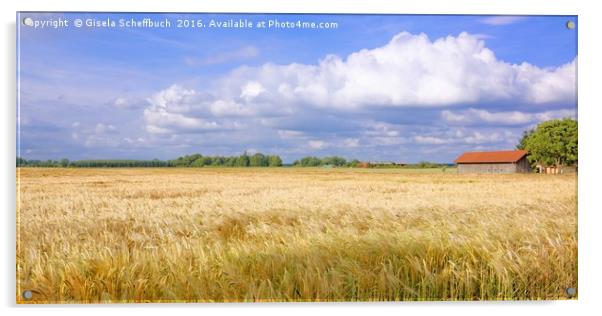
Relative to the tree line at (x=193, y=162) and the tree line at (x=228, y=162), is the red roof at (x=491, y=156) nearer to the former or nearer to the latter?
the tree line at (x=228, y=162)

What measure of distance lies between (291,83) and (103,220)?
7.59 feet

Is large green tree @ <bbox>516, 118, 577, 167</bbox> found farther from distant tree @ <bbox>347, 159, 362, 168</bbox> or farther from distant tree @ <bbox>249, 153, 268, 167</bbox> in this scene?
A: distant tree @ <bbox>249, 153, 268, 167</bbox>

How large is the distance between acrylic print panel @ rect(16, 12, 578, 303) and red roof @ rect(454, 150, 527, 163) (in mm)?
22

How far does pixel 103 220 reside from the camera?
4.92 meters

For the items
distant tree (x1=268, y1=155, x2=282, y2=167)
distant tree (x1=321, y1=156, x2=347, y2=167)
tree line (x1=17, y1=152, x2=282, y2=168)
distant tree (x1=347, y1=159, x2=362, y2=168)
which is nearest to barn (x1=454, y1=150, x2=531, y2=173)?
distant tree (x1=347, y1=159, x2=362, y2=168)

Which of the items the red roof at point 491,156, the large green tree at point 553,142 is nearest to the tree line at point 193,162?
the red roof at point 491,156

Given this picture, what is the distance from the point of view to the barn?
5.06 metres

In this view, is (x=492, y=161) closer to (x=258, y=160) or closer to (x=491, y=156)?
(x=491, y=156)

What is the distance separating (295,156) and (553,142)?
259 centimetres

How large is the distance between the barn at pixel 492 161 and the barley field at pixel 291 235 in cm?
15

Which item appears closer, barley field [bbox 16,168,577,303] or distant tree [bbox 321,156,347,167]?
barley field [bbox 16,168,577,303]

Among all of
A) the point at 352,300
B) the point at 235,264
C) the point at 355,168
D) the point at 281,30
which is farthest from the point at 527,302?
the point at 281,30

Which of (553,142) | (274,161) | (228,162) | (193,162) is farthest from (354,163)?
(553,142)

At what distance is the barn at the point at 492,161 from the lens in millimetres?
5062
